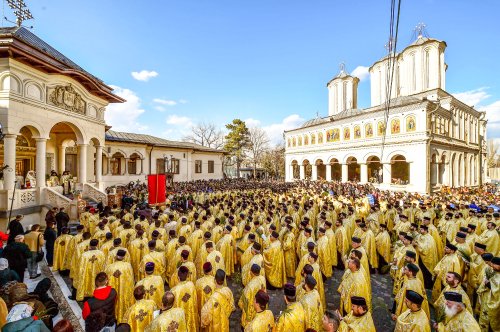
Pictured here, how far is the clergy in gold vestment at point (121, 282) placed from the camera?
5048 mm

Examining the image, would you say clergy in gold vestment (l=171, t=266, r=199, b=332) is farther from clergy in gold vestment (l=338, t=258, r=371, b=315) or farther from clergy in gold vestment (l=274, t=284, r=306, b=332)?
clergy in gold vestment (l=338, t=258, r=371, b=315)

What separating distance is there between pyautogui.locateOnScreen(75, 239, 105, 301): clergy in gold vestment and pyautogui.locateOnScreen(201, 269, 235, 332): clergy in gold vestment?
10.5 feet

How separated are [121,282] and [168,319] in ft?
7.14

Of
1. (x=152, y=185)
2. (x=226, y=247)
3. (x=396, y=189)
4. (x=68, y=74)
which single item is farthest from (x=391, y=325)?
(x=396, y=189)

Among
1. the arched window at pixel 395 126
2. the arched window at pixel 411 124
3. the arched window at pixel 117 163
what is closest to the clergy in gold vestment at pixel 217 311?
the arched window at pixel 117 163

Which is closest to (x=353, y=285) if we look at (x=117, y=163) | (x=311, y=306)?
(x=311, y=306)

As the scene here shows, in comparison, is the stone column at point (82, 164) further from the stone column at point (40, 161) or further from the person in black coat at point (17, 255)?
the person in black coat at point (17, 255)

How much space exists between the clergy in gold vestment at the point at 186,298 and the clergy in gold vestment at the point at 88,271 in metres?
2.72

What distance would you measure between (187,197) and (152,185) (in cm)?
427

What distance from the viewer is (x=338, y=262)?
8.39 m

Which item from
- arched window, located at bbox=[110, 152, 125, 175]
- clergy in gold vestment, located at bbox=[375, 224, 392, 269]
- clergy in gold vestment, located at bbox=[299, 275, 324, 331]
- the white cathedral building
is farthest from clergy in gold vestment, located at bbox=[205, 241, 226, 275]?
the white cathedral building

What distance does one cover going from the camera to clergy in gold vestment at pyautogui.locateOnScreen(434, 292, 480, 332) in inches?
123

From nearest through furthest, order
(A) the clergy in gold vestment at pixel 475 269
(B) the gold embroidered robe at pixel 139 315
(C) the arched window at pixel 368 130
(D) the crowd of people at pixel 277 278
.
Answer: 1. (D) the crowd of people at pixel 277 278
2. (B) the gold embroidered robe at pixel 139 315
3. (A) the clergy in gold vestment at pixel 475 269
4. (C) the arched window at pixel 368 130

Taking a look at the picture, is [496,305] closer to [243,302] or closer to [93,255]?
[243,302]
